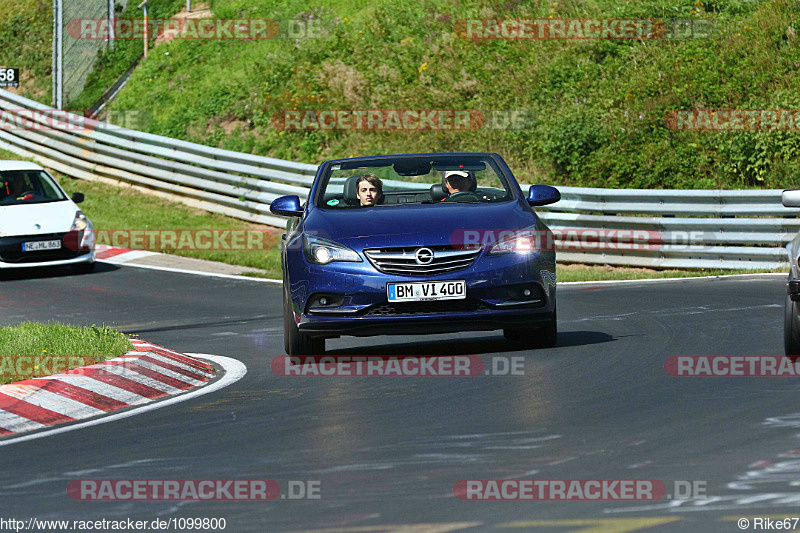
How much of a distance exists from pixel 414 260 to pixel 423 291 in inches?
9.1

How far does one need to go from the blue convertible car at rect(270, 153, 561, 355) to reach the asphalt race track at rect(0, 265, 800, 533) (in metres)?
0.44

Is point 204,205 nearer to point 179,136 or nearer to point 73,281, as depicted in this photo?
point 179,136

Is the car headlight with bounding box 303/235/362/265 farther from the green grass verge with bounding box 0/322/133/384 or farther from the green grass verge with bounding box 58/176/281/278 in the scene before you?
the green grass verge with bounding box 58/176/281/278

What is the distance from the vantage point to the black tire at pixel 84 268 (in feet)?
68.2

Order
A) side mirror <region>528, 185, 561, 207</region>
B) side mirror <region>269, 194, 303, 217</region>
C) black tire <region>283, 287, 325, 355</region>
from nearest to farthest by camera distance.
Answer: black tire <region>283, 287, 325, 355</region>
side mirror <region>528, 185, 561, 207</region>
side mirror <region>269, 194, 303, 217</region>

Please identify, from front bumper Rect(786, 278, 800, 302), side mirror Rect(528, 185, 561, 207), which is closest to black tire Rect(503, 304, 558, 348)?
side mirror Rect(528, 185, 561, 207)

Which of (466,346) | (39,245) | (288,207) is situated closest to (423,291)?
(466,346)

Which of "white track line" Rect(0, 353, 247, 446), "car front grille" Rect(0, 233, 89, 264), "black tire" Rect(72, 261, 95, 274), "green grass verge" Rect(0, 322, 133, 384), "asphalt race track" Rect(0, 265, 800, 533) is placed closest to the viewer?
"asphalt race track" Rect(0, 265, 800, 533)

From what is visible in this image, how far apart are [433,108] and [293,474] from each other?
22.1 m

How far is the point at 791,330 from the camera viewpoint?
32.4ft

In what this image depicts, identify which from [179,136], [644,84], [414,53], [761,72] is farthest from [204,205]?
[761,72]

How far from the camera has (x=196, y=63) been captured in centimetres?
3422

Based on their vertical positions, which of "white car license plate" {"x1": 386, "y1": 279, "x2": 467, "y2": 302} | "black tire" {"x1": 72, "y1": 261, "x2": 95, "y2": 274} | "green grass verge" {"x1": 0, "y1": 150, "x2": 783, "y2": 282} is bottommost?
"black tire" {"x1": 72, "y1": 261, "x2": 95, "y2": 274}

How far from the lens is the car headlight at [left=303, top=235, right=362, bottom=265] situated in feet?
33.9
